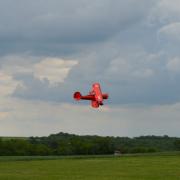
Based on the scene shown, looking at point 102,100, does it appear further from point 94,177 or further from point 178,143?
point 178,143

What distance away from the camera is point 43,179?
156 feet

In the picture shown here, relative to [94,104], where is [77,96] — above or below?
above

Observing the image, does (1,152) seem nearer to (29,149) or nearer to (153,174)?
(29,149)

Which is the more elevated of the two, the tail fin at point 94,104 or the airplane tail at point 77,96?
the airplane tail at point 77,96

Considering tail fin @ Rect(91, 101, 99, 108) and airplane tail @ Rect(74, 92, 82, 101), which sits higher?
airplane tail @ Rect(74, 92, 82, 101)

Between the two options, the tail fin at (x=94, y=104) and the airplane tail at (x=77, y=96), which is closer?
the tail fin at (x=94, y=104)

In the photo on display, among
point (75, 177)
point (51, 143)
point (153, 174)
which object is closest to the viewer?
point (75, 177)

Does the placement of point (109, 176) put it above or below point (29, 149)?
below

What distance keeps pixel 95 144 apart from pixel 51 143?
1973cm

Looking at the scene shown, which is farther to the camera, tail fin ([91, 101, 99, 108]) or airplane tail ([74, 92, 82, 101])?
airplane tail ([74, 92, 82, 101])

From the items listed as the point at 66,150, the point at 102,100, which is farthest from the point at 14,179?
the point at 66,150

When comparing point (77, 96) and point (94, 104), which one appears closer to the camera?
point (94, 104)

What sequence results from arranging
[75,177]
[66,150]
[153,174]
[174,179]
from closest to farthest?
[174,179] < [75,177] < [153,174] < [66,150]

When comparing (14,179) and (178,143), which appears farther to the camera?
(178,143)
